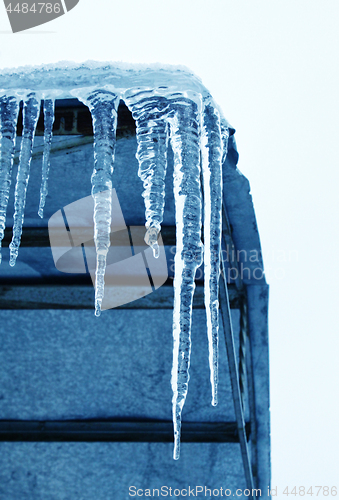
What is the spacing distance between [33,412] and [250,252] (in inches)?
90.2

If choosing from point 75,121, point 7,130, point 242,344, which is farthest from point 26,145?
point 242,344

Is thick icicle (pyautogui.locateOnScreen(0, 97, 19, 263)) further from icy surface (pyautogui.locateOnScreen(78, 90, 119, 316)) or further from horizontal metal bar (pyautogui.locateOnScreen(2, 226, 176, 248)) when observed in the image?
horizontal metal bar (pyautogui.locateOnScreen(2, 226, 176, 248))

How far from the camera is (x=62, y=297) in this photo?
2646 millimetres

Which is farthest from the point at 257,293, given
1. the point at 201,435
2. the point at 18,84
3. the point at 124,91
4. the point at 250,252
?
the point at 18,84

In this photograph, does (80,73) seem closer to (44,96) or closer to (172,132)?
(44,96)

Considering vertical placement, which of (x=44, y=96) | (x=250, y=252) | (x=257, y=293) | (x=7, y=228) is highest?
(x=44, y=96)

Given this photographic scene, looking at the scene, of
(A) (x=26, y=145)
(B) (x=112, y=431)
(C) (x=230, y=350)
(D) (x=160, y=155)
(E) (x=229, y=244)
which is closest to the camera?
(D) (x=160, y=155)

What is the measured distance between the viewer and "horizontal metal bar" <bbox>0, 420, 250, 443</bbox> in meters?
2.86

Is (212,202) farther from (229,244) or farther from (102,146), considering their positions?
(229,244)

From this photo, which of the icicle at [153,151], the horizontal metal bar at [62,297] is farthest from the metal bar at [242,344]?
the icicle at [153,151]

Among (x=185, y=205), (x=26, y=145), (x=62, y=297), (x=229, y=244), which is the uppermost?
(x=26, y=145)

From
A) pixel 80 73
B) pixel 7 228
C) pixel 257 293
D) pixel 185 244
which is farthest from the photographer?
pixel 257 293

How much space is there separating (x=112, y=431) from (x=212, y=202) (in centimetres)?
240

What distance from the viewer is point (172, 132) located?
4.09 feet
